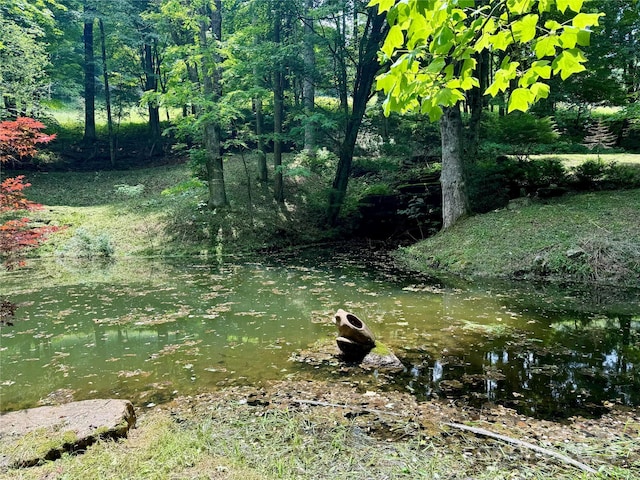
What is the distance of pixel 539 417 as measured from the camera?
10.4 feet

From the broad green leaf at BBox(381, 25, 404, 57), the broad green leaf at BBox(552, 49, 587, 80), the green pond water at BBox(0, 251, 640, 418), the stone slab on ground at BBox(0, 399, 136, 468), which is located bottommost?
the green pond water at BBox(0, 251, 640, 418)

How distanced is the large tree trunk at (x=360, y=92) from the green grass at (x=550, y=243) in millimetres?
4391

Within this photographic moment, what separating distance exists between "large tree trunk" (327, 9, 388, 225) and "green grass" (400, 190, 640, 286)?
4.39 meters

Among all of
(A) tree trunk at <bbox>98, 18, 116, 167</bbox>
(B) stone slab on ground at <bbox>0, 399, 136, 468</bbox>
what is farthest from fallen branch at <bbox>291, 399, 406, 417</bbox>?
(A) tree trunk at <bbox>98, 18, 116, 167</bbox>

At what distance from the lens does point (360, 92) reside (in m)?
14.3

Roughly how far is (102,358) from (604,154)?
17210 mm

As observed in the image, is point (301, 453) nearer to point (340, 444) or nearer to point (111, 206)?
point (340, 444)

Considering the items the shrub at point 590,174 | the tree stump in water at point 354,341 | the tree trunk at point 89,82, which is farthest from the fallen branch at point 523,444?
the tree trunk at point 89,82

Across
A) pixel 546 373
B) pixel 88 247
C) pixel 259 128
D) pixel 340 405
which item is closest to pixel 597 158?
pixel 259 128

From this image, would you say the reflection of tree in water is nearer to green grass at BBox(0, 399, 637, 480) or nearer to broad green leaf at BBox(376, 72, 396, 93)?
green grass at BBox(0, 399, 637, 480)

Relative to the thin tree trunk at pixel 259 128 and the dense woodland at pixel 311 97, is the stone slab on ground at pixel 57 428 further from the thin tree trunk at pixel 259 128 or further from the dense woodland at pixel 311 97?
the thin tree trunk at pixel 259 128

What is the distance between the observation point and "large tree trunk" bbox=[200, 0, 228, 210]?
13492 mm

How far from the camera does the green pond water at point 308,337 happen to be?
3.81m

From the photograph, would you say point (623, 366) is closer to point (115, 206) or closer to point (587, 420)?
point (587, 420)
